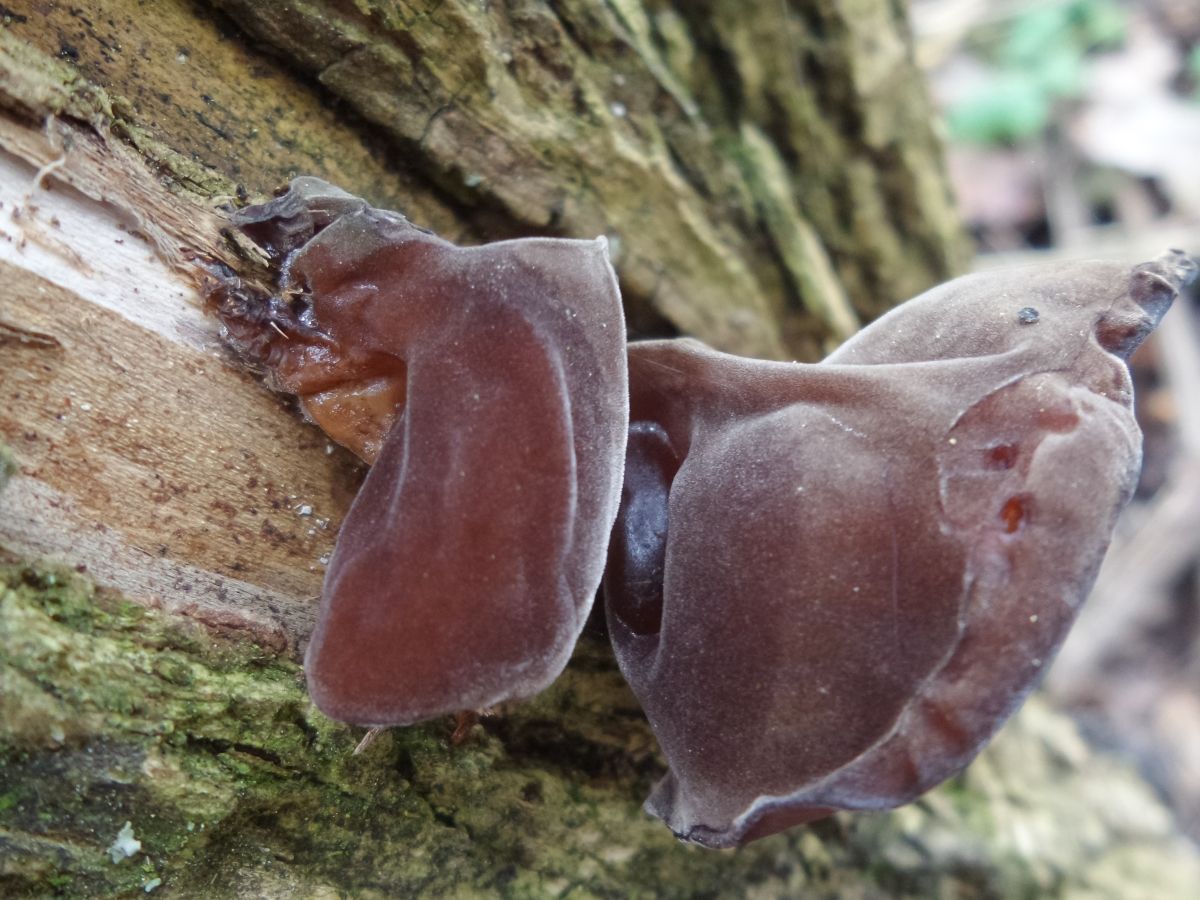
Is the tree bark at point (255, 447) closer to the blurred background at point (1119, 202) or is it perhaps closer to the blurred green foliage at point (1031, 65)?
the blurred background at point (1119, 202)

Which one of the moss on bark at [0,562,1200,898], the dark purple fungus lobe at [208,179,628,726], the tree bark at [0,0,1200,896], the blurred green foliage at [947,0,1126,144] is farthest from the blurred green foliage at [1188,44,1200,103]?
the dark purple fungus lobe at [208,179,628,726]

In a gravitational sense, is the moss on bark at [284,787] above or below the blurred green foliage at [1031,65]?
below

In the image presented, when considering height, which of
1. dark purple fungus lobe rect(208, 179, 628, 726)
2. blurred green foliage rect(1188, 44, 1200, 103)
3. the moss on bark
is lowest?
the moss on bark

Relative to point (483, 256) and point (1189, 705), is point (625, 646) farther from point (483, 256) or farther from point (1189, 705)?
point (1189, 705)

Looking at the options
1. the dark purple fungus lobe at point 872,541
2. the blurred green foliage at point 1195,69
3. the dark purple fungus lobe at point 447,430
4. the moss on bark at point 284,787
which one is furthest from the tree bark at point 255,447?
the blurred green foliage at point 1195,69

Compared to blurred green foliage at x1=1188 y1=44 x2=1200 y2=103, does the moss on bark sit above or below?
below

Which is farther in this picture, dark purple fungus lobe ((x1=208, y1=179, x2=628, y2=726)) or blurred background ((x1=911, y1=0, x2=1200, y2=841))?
blurred background ((x1=911, y1=0, x2=1200, y2=841))

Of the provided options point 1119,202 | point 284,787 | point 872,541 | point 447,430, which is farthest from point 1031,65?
point 284,787

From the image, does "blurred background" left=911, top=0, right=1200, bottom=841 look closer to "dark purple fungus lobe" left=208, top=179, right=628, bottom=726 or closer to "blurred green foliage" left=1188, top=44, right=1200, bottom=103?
"blurred green foliage" left=1188, top=44, right=1200, bottom=103
